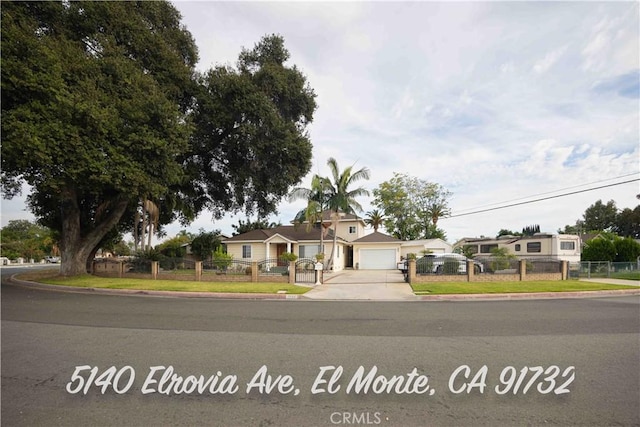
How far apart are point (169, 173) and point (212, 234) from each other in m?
14.5

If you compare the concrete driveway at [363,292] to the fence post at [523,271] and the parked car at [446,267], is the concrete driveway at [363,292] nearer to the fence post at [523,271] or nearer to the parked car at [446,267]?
the parked car at [446,267]

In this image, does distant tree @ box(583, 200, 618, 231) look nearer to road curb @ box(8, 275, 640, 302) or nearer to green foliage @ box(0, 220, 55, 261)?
road curb @ box(8, 275, 640, 302)

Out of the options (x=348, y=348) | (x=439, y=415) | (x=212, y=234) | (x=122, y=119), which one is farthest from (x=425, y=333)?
(x=212, y=234)

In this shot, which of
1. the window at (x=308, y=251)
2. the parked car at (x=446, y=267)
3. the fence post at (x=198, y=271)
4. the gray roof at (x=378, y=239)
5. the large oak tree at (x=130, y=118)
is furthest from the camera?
the gray roof at (x=378, y=239)

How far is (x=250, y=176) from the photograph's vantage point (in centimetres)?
2280

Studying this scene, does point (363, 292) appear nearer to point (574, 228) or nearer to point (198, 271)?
point (198, 271)

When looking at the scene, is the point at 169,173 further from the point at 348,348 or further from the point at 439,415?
the point at 439,415

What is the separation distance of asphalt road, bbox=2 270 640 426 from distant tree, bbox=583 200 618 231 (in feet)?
274

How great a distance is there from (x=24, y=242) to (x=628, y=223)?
119m

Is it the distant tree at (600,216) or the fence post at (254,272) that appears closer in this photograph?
the fence post at (254,272)

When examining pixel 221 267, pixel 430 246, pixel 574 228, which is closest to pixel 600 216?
pixel 574 228

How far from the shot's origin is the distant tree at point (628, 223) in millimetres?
65875

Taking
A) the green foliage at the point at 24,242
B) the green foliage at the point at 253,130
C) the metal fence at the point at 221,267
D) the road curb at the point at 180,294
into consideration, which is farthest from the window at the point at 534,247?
the green foliage at the point at 24,242

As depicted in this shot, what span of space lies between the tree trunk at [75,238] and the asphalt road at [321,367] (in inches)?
539
